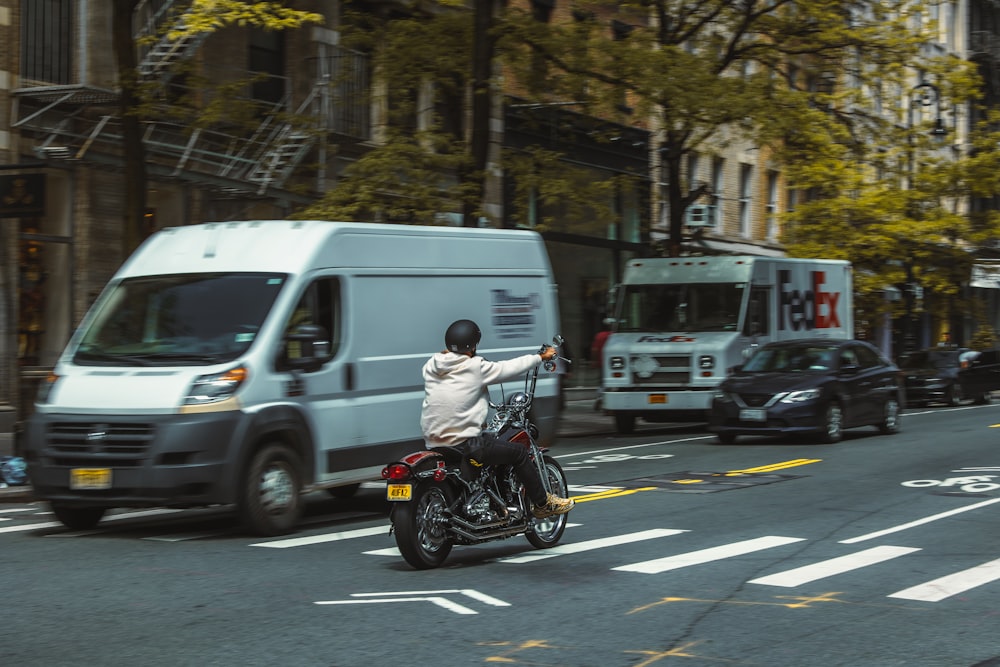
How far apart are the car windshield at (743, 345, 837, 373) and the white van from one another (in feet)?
29.4

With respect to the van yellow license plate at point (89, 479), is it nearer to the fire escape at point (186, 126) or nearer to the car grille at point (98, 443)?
the car grille at point (98, 443)

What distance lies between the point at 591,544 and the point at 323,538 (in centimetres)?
206

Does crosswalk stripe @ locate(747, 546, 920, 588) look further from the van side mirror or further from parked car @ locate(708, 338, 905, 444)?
parked car @ locate(708, 338, 905, 444)

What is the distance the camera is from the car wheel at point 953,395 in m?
35.6

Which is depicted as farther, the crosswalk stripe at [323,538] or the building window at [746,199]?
the building window at [746,199]

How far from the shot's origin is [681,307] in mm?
24734

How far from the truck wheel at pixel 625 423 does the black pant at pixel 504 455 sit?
49.3 feet

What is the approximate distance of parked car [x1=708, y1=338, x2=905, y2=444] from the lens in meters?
20.5

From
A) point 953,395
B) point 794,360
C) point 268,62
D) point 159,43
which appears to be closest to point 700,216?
point 953,395

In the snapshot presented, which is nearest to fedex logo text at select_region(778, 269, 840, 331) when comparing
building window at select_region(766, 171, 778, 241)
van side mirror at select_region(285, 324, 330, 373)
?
van side mirror at select_region(285, 324, 330, 373)

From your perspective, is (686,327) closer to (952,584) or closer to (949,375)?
(949,375)

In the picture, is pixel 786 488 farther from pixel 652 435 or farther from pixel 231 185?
pixel 231 185

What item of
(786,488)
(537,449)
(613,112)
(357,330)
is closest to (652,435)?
(613,112)

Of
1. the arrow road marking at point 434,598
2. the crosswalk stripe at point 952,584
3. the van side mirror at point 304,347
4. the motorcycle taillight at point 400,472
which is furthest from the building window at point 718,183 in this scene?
the arrow road marking at point 434,598
